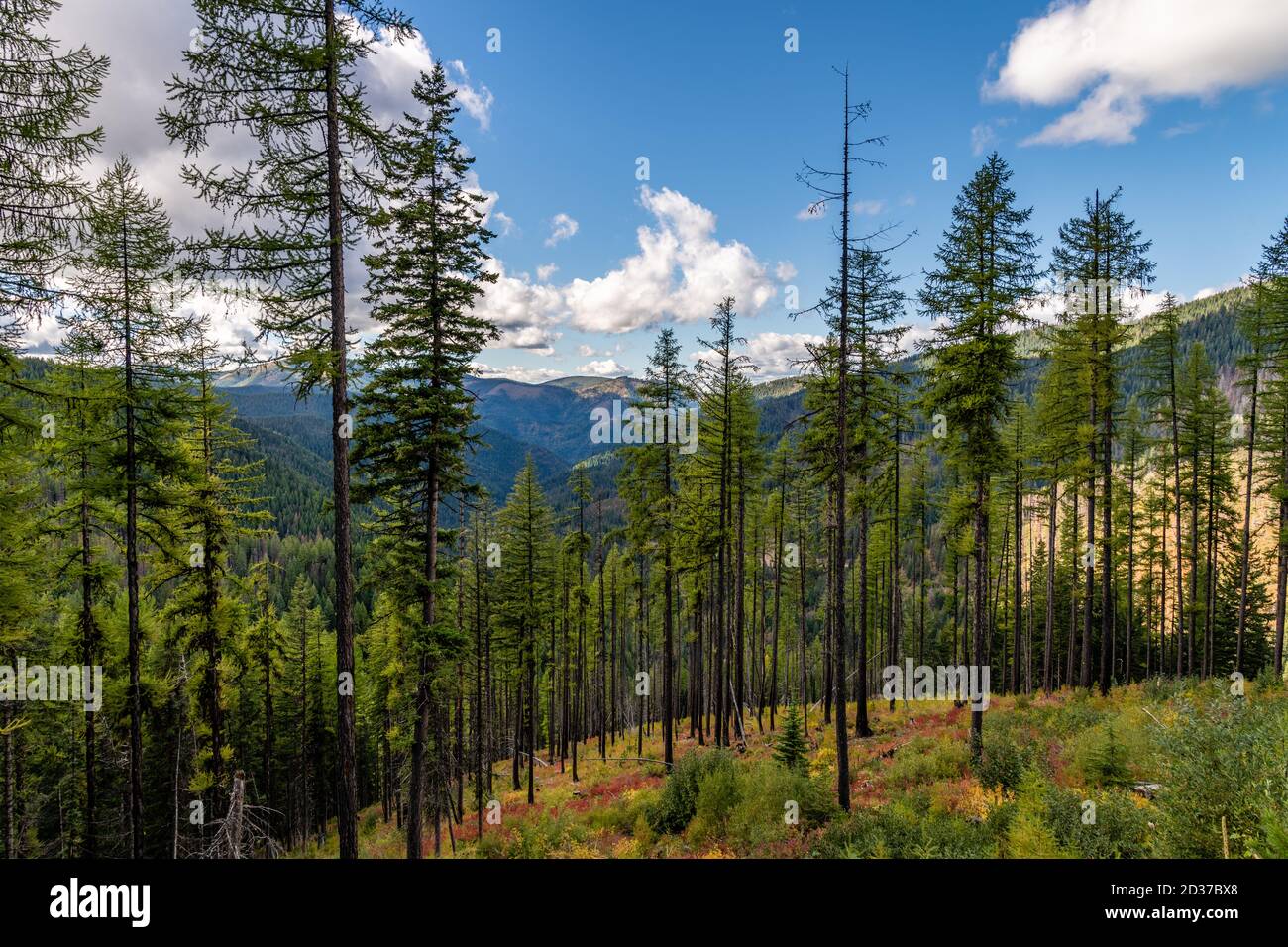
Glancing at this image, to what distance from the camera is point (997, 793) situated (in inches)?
430

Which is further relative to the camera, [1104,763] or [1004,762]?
[1004,762]

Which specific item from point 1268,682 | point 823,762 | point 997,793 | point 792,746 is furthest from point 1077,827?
point 1268,682

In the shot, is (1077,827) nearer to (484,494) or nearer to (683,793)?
(683,793)

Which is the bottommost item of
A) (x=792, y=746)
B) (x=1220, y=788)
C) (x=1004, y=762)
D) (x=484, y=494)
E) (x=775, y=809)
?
(x=775, y=809)

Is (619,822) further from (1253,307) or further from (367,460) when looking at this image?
(1253,307)

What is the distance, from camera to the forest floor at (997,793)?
6.52m

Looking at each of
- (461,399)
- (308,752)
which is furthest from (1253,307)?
(308,752)

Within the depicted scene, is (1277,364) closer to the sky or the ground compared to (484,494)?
closer to the sky

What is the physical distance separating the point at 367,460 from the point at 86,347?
26.7 feet

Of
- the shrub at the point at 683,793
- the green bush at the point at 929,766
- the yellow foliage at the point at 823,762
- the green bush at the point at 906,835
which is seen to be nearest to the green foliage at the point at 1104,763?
the green bush at the point at 929,766

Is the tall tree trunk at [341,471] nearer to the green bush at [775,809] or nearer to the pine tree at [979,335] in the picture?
the green bush at [775,809]

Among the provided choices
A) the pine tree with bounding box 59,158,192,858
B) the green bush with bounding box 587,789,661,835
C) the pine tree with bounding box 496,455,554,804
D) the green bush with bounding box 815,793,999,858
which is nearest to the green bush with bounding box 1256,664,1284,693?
the green bush with bounding box 815,793,999,858

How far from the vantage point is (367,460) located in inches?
519

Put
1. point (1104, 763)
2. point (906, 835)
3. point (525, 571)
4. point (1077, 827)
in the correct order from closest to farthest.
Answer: point (1077, 827)
point (906, 835)
point (1104, 763)
point (525, 571)
